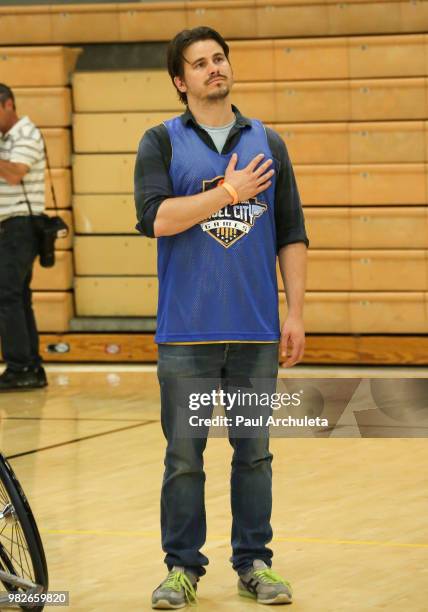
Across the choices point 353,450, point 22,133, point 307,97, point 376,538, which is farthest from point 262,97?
point 376,538

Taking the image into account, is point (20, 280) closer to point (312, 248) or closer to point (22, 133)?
point (22, 133)

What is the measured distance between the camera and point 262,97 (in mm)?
8977

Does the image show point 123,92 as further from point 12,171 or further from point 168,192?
point 168,192

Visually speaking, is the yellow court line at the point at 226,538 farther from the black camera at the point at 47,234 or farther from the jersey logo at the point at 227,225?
the black camera at the point at 47,234

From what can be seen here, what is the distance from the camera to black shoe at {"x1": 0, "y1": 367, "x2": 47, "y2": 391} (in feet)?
26.8

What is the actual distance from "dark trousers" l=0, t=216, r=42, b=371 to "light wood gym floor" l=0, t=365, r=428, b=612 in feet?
1.81

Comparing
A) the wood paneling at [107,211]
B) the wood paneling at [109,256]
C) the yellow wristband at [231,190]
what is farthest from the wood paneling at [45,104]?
the yellow wristband at [231,190]

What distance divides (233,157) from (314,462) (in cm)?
247

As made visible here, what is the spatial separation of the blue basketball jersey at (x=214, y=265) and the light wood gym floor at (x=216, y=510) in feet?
2.61

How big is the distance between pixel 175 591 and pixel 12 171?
4635 mm

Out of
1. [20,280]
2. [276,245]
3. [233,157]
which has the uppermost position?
[233,157]

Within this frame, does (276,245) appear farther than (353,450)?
No

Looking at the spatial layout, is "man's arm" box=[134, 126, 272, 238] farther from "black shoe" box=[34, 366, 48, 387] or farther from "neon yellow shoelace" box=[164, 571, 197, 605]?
"black shoe" box=[34, 366, 48, 387]

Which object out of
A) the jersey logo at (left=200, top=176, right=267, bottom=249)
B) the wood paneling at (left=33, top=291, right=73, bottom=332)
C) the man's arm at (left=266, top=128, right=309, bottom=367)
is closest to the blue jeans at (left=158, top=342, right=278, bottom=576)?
the man's arm at (left=266, top=128, right=309, bottom=367)
